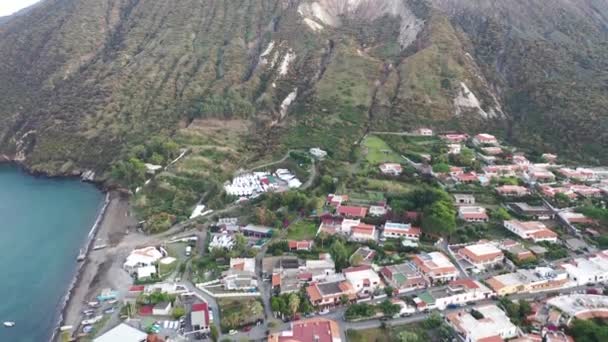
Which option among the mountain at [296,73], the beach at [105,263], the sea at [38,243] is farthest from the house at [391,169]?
the sea at [38,243]

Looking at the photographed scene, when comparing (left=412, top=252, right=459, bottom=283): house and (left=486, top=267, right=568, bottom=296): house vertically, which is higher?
(left=412, top=252, right=459, bottom=283): house

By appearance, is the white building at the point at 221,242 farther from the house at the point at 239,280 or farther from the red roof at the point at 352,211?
the red roof at the point at 352,211

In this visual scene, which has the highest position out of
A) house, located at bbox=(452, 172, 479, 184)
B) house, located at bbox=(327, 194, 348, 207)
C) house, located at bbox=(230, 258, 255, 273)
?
house, located at bbox=(452, 172, 479, 184)

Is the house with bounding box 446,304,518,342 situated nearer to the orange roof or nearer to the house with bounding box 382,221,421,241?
the house with bounding box 382,221,421,241

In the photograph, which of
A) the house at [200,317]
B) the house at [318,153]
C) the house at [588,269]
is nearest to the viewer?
the house at [200,317]

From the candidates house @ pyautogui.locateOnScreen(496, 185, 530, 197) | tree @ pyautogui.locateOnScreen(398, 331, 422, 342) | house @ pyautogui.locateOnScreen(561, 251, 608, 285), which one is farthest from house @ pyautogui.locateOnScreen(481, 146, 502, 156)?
tree @ pyautogui.locateOnScreen(398, 331, 422, 342)

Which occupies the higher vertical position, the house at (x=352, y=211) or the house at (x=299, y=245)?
the house at (x=352, y=211)

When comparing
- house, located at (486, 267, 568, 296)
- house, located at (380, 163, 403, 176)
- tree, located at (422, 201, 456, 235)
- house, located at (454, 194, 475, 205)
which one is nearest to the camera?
house, located at (486, 267, 568, 296)

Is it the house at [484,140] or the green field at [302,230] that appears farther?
the house at [484,140]

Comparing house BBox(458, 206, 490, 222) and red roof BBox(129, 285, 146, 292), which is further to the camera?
house BBox(458, 206, 490, 222)
